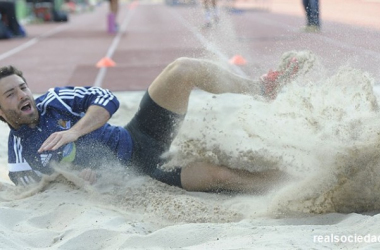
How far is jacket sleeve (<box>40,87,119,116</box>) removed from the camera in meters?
3.40

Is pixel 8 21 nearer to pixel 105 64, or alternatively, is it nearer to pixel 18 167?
pixel 105 64

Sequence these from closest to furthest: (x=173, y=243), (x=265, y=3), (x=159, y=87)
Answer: (x=173, y=243) → (x=159, y=87) → (x=265, y=3)

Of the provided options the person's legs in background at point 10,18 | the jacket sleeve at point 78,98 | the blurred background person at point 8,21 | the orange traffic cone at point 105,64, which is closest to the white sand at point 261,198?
the jacket sleeve at point 78,98

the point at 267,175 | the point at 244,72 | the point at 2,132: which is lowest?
the point at 244,72

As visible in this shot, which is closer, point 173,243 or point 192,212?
point 173,243

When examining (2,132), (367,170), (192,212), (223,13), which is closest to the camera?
(367,170)

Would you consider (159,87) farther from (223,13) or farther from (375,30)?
(375,30)

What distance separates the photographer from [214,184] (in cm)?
338

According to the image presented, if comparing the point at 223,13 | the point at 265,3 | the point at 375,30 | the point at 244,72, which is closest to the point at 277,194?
the point at 223,13

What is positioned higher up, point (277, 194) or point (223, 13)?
→ point (223, 13)

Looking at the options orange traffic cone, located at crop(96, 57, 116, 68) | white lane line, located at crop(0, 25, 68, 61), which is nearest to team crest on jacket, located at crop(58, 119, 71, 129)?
orange traffic cone, located at crop(96, 57, 116, 68)

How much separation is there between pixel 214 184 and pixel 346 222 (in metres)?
0.86

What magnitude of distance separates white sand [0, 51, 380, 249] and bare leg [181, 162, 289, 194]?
49mm

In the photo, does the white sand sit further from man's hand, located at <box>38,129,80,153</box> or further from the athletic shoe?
man's hand, located at <box>38,129,80,153</box>
